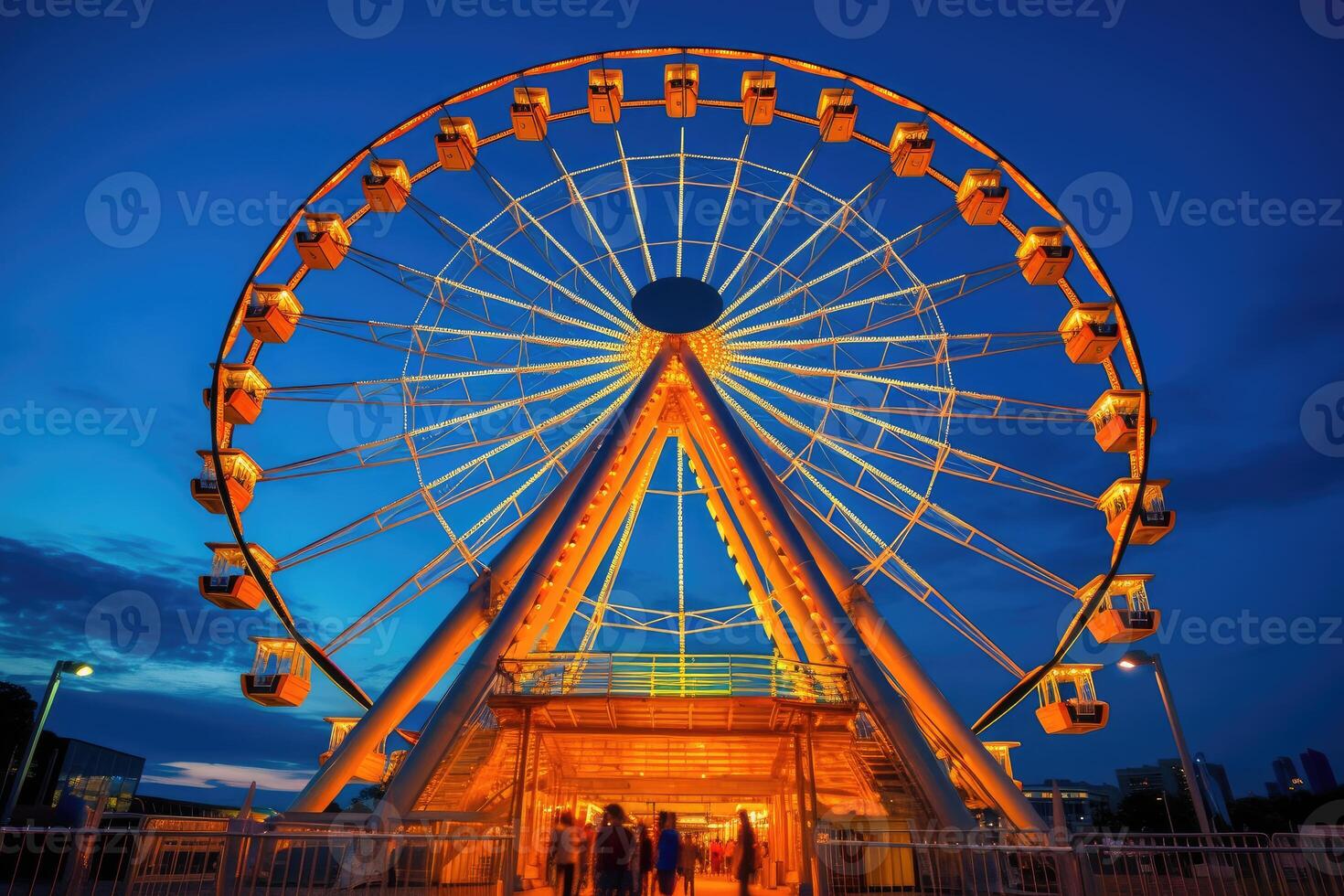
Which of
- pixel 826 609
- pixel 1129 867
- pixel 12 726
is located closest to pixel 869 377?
pixel 826 609

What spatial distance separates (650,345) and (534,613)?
21.4 feet

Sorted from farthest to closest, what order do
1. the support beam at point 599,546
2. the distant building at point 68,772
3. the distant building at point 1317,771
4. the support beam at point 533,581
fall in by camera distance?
the distant building at point 1317,771 < the distant building at point 68,772 < the support beam at point 599,546 < the support beam at point 533,581

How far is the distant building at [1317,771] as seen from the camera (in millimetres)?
120750

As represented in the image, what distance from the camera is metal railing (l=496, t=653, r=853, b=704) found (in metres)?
13.1

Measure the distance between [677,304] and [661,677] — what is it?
26.8 feet

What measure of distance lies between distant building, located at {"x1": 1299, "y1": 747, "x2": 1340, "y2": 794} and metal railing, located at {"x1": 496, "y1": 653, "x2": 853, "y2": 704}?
14169cm

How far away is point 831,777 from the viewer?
19.9 m

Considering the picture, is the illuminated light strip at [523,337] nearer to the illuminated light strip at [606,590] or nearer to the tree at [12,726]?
the illuminated light strip at [606,590]

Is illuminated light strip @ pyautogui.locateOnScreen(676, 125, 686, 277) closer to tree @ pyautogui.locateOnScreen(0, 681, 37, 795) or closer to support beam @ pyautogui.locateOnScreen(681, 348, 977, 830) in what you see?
support beam @ pyautogui.locateOnScreen(681, 348, 977, 830)

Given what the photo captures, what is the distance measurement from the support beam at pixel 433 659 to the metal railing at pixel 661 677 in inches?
53.4

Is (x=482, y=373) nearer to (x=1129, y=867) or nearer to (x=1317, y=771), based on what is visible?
(x=1129, y=867)

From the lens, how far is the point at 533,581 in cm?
1439

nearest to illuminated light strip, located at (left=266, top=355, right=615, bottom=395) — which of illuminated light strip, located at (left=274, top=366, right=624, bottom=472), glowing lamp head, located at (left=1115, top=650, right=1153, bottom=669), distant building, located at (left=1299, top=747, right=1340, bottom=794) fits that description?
illuminated light strip, located at (left=274, top=366, right=624, bottom=472)

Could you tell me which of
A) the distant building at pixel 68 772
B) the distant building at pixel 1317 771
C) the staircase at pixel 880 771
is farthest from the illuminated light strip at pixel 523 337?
the distant building at pixel 1317 771
